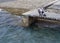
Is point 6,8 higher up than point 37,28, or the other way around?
point 6,8

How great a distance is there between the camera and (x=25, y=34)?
528cm

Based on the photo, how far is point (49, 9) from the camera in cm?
671

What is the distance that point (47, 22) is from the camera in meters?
6.04

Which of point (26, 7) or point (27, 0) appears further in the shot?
point (27, 0)

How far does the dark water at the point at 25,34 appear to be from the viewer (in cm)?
489

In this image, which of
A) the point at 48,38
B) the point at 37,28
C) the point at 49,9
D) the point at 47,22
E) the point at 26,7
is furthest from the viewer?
the point at 26,7

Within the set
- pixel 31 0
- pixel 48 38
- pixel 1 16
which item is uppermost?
Result: pixel 31 0

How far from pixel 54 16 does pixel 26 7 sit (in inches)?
84.7

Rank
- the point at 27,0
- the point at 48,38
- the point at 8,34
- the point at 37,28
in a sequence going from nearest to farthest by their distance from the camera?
1. the point at 48,38
2. the point at 8,34
3. the point at 37,28
4. the point at 27,0

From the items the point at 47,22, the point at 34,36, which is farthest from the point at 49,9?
the point at 34,36

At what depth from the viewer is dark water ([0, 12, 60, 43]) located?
4891 mm

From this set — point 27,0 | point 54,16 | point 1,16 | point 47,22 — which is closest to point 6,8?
point 1,16

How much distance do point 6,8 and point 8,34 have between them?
2395 mm

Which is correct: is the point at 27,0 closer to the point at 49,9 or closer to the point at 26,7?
the point at 26,7
